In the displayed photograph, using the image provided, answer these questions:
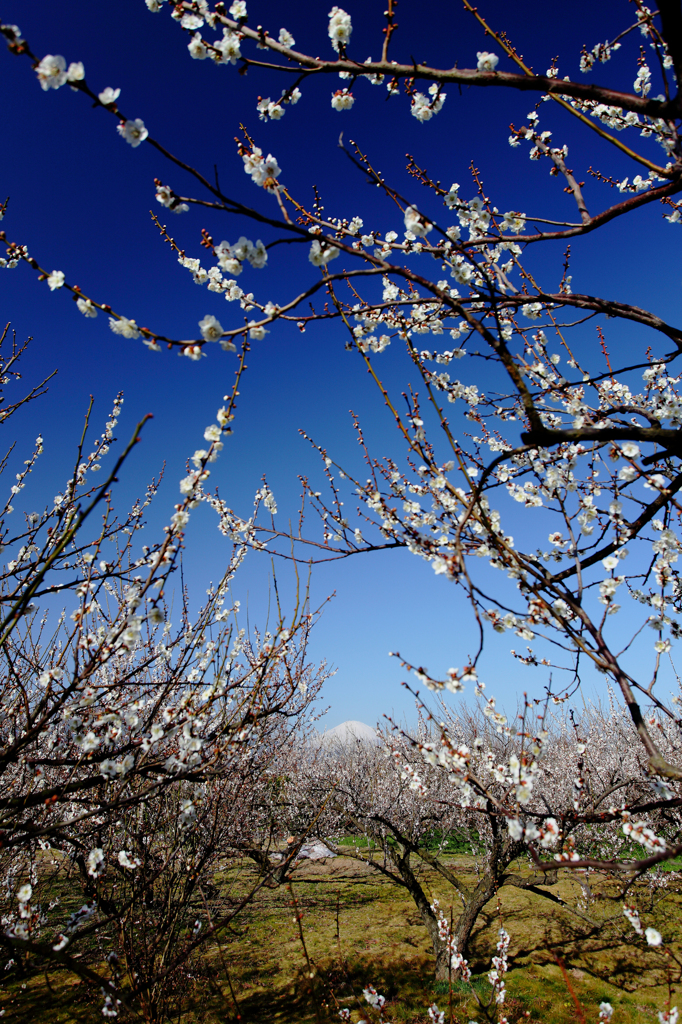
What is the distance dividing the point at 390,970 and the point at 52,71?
342 inches

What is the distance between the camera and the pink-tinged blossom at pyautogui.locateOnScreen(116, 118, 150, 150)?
4.95ft

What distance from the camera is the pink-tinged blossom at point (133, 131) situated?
1510 mm

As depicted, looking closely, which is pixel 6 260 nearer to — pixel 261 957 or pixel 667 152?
pixel 667 152

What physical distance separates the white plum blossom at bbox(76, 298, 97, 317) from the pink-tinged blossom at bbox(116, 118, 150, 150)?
1.80 ft

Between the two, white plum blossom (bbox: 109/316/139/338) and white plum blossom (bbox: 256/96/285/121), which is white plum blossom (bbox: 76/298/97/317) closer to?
white plum blossom (bbox: 109/316/139/338)

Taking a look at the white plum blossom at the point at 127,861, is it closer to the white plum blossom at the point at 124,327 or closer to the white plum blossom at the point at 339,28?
the white plum blossom at the point at 124,327

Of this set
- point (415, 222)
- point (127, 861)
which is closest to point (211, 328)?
point (415, 222)

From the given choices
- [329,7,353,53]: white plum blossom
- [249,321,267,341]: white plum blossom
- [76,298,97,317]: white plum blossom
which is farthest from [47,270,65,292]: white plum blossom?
[329,7,353,53]: white plum blossom

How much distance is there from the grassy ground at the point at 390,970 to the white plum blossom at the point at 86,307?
3455mm

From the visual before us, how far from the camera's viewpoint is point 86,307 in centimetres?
170

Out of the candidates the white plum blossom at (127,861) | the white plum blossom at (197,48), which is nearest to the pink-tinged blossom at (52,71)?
the white plum blossom at (197,48)

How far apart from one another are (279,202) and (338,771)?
16.9m

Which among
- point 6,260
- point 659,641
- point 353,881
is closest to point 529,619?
point 659,641

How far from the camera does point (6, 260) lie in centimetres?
269
